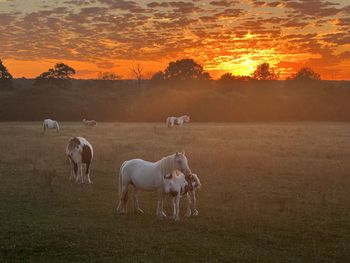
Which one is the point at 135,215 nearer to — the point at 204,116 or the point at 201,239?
the point at 201,239

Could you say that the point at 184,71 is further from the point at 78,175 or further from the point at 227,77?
the point at 78,175

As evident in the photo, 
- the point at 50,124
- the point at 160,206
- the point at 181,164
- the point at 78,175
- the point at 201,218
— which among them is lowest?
the point at 201,218

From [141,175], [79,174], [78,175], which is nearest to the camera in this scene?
[141,175]

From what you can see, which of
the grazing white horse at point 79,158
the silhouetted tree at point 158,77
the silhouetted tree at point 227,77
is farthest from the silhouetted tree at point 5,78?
the grazing white horse at point 79,158

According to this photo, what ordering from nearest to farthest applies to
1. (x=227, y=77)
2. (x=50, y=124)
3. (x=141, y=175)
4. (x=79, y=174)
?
(x=141, y=175) < (x=79, y=174) < (x=50, y=124) < (x=227, y=77)

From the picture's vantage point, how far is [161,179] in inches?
456

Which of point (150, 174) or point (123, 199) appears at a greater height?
point (150, 174)

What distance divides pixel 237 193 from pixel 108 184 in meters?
4.92

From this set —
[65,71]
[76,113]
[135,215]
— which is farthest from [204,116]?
[135,215]

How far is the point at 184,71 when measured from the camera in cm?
9606

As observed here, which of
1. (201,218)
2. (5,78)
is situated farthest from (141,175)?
(5,78)

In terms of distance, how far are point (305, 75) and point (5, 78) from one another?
60392mm

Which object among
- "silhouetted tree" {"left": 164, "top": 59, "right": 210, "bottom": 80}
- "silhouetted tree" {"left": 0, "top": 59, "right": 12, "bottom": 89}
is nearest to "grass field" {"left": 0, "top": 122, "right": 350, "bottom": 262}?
"silhouetted tree" {"left": 0, "top": 59, "right": 12, "bottom": 89}

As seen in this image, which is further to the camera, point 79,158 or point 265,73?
point 265,73
